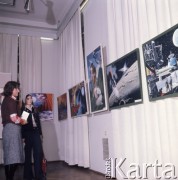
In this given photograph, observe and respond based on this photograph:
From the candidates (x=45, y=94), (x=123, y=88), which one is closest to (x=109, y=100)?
(x=123, y=88)

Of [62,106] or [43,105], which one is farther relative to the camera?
[43,105]

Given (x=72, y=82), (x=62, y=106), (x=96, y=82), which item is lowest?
(x=62, y=106)

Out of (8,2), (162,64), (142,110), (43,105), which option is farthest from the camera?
(43,105)

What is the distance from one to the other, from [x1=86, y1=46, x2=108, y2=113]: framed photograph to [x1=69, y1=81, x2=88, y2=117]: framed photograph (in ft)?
0.79

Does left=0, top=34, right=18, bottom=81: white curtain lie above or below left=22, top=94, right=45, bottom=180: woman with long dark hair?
above

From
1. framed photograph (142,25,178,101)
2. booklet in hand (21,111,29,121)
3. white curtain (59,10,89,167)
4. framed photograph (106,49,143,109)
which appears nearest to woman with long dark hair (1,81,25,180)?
booklet in hand (21,111,29,121)

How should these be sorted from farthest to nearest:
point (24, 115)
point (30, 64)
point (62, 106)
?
point (30, 64) → point (62, 106) → point (24, 115)

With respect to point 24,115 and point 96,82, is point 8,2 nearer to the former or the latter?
point 96,82

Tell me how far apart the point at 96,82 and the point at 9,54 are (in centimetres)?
337

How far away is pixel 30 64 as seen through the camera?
275 inches

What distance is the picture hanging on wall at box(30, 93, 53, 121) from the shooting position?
6.70m

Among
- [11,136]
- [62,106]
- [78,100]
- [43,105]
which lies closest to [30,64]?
[43,105]

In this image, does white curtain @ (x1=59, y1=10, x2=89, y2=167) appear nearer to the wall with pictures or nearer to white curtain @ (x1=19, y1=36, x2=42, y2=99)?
the wall with pictures

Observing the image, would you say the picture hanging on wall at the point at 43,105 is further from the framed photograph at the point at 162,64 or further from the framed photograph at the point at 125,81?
the framed photograph at the point at 162,64
